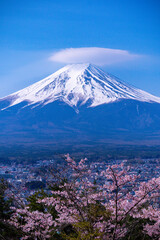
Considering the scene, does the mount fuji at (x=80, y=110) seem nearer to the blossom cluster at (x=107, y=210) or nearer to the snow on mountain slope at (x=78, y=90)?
the snow on mountain slope at (x=78, y=90)

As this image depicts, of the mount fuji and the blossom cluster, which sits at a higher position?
the mount fuji

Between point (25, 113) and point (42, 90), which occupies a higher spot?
point (42, 90)

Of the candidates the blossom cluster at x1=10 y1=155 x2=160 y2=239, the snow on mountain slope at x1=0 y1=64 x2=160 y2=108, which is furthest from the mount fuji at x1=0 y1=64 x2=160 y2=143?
the blossom cluster at x1=10 y1=155 x2=160 y2=239

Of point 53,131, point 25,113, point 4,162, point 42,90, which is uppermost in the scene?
point 42,90

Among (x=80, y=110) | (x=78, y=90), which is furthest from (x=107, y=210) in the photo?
(x=78, y=90)

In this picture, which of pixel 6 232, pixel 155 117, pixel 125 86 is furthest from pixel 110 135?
pixel 6 232

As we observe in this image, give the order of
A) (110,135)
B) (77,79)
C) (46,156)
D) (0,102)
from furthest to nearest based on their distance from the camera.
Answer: (77,79) → (0,102) → (110,135) → (46,156)

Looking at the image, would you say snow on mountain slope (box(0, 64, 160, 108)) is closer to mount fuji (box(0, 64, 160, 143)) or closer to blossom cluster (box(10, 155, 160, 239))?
mount fuji (box(0, 64, 160, 143))

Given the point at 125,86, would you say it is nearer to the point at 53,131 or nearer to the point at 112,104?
the point at 112,104
